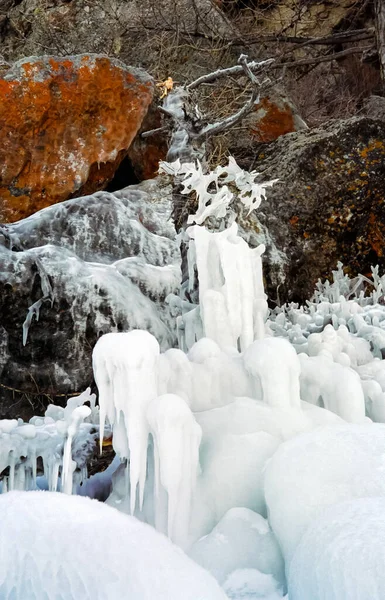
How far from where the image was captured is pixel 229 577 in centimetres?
253

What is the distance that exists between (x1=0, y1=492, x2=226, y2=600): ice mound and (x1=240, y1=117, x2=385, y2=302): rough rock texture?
252 inches

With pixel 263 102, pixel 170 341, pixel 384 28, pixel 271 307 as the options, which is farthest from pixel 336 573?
pixel 263 102

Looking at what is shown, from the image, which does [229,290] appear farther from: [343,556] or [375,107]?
[375,107]

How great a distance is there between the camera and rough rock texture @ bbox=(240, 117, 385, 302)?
804cm

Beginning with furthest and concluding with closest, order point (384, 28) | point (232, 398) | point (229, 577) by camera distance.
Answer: point (384, 28)
point (232, 398)
point (229, 577)

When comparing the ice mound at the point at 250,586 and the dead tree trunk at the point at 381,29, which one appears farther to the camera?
the dead tree trunk at the point at 381,29

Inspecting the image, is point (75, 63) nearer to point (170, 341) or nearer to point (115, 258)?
point (115, 258)

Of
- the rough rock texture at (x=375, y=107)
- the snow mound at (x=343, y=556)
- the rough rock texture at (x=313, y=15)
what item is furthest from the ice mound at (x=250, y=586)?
the rough rock texture at (x=313, y=15)

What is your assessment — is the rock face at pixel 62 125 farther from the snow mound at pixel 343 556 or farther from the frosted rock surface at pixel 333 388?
the snow mound at pixel 343 556

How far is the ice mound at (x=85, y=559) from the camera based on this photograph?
1575 mm

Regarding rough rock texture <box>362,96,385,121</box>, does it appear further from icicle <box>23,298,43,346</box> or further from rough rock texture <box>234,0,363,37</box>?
icicle <box>23,298,43,346</box>

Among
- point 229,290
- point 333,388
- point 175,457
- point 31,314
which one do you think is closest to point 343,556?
point 175,457

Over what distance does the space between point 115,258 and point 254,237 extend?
6.54ft

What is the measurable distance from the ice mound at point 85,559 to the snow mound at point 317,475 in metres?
0.75
